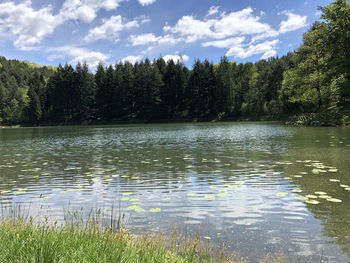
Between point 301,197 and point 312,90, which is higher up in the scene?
point 312,90

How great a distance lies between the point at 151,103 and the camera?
114m

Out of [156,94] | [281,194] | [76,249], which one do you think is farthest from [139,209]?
[156,94]

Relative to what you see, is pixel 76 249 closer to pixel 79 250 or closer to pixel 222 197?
pixel 79 250

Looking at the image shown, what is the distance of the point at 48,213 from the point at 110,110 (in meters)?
116

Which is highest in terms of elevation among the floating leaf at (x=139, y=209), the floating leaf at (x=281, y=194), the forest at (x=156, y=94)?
the forest at (x=156, y=94)

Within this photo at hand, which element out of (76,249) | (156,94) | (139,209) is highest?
(156,94)

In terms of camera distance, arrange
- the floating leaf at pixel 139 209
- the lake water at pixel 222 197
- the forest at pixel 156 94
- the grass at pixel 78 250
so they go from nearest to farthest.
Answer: the grass at pixel 78 250
the lake water at pixel 222 197
the floating leaf at pixel 139 209
the forest at pixel 156 94

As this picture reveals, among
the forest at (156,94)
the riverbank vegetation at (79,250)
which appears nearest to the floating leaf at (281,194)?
the riverbank vegetation at (79,250)

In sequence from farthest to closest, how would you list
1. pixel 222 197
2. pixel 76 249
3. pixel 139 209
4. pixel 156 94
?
pixel 156 94 < pixel 222 197 < pixel 139 209 < pixel 76 249

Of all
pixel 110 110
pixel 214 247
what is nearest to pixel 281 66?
pixel 110 110

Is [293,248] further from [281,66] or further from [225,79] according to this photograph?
[225,79]

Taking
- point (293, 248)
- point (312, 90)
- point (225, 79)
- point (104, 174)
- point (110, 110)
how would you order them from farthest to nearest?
point (110, 110), point (225, 79), point (312, 90), point (104, 174), point (293, 248)

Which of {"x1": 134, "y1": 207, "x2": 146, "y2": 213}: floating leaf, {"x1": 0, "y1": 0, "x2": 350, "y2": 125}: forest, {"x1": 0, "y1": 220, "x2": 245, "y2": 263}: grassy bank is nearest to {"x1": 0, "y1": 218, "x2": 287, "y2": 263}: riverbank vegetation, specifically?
{"x1": 0, "y1": 220, "x2": 245, "y2": 263}: grassy bank

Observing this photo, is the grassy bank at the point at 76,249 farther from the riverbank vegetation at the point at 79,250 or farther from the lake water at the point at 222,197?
the lake water at the point at 222,197
